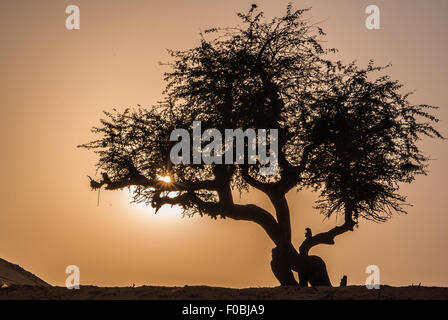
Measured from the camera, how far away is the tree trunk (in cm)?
2406

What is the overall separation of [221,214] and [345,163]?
16.6 ft

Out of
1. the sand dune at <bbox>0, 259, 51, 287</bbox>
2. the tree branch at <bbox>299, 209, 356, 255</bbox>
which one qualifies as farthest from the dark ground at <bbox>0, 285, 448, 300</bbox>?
the sand dune at <bbox>0, 259, 51, 287</bbox>

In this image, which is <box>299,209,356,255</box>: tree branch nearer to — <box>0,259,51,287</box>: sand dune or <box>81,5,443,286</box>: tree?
<box>81,5,443,286</box>: tree

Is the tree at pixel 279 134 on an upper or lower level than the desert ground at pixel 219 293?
upper

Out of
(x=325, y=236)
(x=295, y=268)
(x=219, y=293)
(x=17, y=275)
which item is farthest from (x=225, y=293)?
(x=17, y=275)

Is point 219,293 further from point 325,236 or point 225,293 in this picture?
point 325,236

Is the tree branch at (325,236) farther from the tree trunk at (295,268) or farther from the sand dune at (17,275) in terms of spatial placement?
the sand dune at (17,275)

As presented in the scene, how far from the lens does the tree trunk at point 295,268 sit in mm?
24062

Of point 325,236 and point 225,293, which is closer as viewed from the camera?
point 225,293

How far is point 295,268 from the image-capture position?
79.6 ft

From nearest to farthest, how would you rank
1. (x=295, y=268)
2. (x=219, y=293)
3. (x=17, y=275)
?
(x=219, y=293) → (x=295, y=268) → (x=17, y=275)

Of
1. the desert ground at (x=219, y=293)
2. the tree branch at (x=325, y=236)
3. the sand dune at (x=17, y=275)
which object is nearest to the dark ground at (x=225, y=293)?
the desert ground at (x=219, y=293)

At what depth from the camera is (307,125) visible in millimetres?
22578
